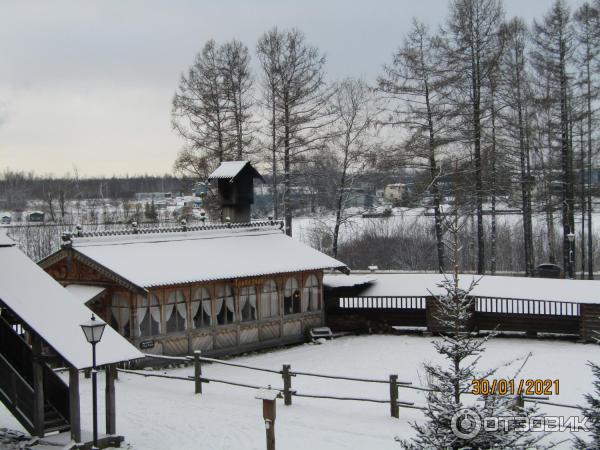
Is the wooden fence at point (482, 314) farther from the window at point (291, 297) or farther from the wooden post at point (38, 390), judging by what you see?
the wooden post at point (38, 390)

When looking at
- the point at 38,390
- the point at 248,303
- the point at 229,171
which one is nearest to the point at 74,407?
the point at 38,390

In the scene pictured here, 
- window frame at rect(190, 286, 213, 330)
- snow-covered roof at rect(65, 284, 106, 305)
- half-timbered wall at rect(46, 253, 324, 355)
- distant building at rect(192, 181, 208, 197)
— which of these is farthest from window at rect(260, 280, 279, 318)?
distant building at rect(192, 181, 208, 197)

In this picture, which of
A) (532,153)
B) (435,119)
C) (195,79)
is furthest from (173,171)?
(532,153)

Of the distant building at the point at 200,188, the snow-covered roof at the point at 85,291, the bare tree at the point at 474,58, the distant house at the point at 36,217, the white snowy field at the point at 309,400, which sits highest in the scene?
the bare tree at the point at 474,58

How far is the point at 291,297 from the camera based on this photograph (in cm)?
2591

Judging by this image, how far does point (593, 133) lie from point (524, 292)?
45.7 feet

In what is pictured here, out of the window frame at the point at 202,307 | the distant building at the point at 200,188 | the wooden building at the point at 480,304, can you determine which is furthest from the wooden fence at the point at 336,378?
the distant building at the point at 200,188

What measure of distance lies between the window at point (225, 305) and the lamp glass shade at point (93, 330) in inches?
412

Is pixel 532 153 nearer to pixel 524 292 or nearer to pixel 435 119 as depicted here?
pixel 435 119

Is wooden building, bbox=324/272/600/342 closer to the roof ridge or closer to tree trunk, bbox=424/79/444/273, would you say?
the roof ridge

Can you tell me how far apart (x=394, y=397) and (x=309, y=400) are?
8.69ft

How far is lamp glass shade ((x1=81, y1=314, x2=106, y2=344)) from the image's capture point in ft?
42.5

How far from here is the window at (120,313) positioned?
857 inches

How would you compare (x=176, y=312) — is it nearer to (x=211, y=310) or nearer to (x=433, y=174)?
(x=211, y=310)
